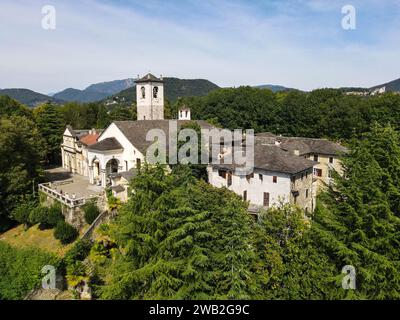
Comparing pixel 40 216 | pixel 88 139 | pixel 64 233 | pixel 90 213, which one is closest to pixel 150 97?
pixel 88 139

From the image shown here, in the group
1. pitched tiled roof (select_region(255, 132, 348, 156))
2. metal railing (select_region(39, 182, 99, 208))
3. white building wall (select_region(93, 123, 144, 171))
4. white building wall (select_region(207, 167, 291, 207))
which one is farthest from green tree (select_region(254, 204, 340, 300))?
white building wall (select_region(93, 123, 144, 171))

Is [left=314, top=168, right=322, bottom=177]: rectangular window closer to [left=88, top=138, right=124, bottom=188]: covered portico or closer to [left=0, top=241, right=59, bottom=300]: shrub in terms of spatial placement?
[left=88, top=138, right=124, bottom=188]: covered portico

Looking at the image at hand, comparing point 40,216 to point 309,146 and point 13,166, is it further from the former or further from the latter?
point 309,146

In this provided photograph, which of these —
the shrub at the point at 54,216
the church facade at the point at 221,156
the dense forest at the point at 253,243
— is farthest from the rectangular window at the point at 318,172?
the shrub at the point at 54,216

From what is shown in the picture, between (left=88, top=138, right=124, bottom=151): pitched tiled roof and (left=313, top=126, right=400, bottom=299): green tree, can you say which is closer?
(left=313, top=126, right=400, bottom=299): green tree
